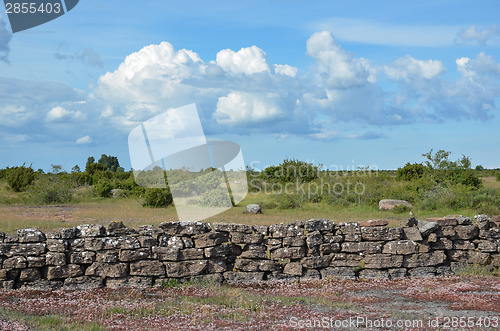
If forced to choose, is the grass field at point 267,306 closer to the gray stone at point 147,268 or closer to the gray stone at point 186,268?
the gray stone at point 186,268

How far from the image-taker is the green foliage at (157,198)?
3647 centimetres

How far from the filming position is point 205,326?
27.7ft

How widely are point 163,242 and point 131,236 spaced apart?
2.73 ft

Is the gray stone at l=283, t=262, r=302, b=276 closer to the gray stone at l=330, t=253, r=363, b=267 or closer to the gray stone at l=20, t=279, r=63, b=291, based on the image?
the gray stone at l=330, t=253, r=363, b=267

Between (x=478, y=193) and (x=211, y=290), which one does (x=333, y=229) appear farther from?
(x=478, y=193)

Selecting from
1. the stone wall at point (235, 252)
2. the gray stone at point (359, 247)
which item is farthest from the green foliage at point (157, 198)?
the gray stone at point (359, 247)

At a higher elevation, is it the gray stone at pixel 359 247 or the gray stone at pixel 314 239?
the gray stone at pixel 314 239

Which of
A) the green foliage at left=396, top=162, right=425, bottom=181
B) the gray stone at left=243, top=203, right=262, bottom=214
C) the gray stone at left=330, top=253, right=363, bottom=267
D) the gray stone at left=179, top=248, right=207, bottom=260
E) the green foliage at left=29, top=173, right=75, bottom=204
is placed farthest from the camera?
the green foliage at left=396, top=162, right=425, bottom=181

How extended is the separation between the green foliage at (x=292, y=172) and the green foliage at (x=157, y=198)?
50.5 feet

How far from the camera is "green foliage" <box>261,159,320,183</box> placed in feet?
163

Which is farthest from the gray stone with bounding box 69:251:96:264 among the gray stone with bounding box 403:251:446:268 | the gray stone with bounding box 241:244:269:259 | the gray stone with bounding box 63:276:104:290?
the gray stone with bounding box 403:251:446:268

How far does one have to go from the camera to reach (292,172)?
173 ft

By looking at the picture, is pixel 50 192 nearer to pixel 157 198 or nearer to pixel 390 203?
pixel 157 198

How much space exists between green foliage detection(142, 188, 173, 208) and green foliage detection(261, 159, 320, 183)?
15394mm
